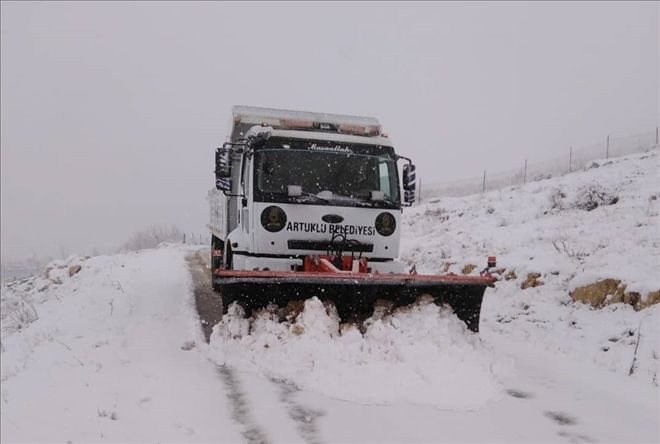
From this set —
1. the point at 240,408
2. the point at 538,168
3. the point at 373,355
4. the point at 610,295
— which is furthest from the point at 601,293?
the point at 538,168

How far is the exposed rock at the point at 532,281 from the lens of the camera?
860 cm

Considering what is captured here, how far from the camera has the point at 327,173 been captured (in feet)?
25.6

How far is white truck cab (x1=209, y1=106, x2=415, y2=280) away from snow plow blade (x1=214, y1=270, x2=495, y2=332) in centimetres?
127

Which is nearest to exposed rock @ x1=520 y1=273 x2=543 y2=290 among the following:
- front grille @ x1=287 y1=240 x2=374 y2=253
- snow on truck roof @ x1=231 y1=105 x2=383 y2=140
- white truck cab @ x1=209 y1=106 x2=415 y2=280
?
white truck cab @ x1=209 y1=106 x2=415 y2=280

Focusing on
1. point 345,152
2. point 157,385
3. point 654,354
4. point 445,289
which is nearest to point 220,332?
point 157,385

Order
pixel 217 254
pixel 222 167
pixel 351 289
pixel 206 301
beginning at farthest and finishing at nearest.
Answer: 1. pixel 217 254
2. pixel 206 301
3. pixel 222 167
4. pixel 351 289

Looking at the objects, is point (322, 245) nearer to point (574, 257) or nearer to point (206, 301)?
point (206, 301)

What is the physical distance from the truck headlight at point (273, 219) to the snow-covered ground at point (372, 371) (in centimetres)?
174

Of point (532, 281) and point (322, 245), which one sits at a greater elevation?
point (322, 245)

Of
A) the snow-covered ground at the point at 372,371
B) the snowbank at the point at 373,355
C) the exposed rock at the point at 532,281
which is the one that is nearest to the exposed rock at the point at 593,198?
the snow-covered ground at the point at 372,371

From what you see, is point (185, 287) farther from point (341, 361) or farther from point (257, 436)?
point (257, 436)

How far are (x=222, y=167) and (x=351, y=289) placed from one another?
3363mm

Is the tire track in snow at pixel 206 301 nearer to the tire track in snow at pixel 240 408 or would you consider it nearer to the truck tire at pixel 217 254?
the truck tire at pixel 217 254

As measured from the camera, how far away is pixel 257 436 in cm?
403
